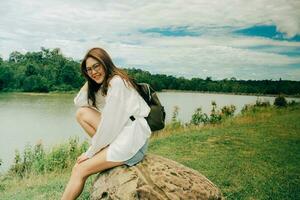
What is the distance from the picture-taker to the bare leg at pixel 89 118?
2.83 metres

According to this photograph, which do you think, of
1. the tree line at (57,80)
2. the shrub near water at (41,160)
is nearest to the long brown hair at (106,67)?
the shrub near water at (41,160)

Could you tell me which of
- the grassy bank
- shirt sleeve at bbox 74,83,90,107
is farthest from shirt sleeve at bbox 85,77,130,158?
the grassy bank

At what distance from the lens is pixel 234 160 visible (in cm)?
578

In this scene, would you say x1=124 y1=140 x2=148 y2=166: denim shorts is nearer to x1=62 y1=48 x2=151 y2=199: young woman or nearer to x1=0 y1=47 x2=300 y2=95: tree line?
x1=62 y1=48 x2=151 y2=199: young woman

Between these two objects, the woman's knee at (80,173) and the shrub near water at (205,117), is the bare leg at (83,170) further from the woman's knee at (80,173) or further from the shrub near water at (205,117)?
the shrub near water at (205,117)

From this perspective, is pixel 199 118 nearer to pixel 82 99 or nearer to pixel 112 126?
pixel 82 99

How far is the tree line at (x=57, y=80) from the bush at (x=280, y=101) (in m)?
0.57

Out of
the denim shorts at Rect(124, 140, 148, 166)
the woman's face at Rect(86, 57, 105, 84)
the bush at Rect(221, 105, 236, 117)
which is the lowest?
the bush at Rect(221, 105, 236, 117)

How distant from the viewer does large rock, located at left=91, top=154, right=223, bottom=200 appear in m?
2.63

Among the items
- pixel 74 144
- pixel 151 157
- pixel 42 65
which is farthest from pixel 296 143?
pixel 42 65

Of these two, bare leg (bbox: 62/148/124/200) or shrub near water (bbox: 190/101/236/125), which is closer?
bare leg (bbox: 62/148/124/200)

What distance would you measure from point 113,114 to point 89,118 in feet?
0.98

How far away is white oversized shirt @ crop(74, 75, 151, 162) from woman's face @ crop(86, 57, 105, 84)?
116mm

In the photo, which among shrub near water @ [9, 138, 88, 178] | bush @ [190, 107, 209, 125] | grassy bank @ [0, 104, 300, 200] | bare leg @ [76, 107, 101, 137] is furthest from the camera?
bush @ [190, 107, 209, 125]
